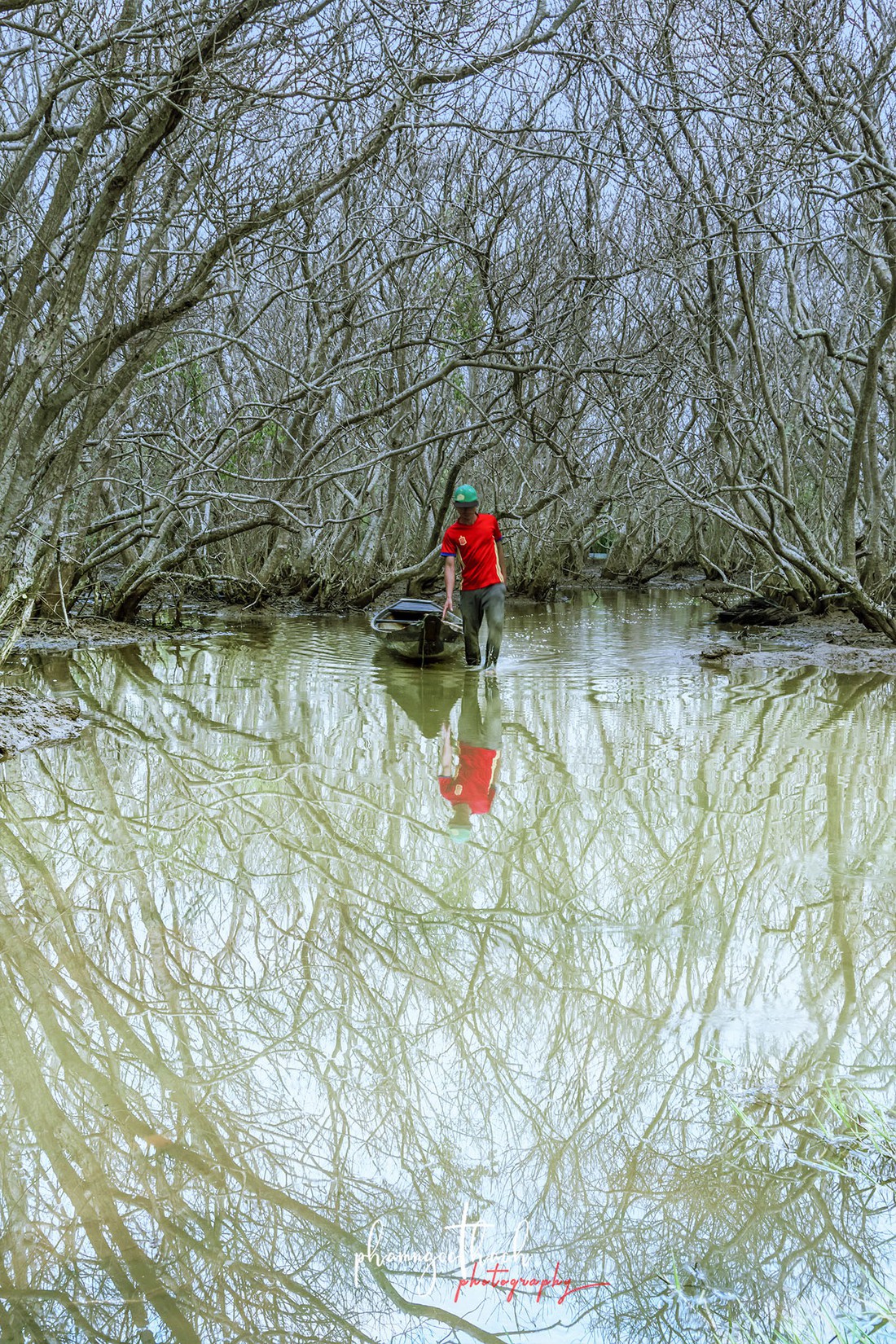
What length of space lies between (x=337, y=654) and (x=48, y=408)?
5195 mm

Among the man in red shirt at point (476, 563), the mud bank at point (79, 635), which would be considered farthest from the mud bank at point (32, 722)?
the man in red shirt at point (476, 563)

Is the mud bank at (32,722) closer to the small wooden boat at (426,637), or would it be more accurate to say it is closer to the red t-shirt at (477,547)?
the red t-shirt at (477,547)

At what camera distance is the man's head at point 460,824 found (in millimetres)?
5457

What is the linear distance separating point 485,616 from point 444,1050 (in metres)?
9.21

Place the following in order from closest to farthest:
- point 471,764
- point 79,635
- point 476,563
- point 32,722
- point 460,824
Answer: point 460,824 → point 471,764 → point 32,722 → point 476,563 → point 79,635

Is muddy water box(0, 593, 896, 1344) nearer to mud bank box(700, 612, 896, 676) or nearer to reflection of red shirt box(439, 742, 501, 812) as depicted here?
reflection of red shirt box(439, 742, 501, 812)

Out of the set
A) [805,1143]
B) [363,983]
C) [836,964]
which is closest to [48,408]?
[363,983]

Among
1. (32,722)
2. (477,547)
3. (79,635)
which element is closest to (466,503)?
(477,547)

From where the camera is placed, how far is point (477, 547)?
11.7m

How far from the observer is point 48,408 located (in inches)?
388

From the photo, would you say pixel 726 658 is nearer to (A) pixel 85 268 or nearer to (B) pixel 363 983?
(A) pixel 85 268

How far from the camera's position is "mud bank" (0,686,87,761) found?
25.0 feet

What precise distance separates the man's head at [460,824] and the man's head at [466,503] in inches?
216

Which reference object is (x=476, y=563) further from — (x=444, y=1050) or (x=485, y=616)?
(x=444, y=1050)
